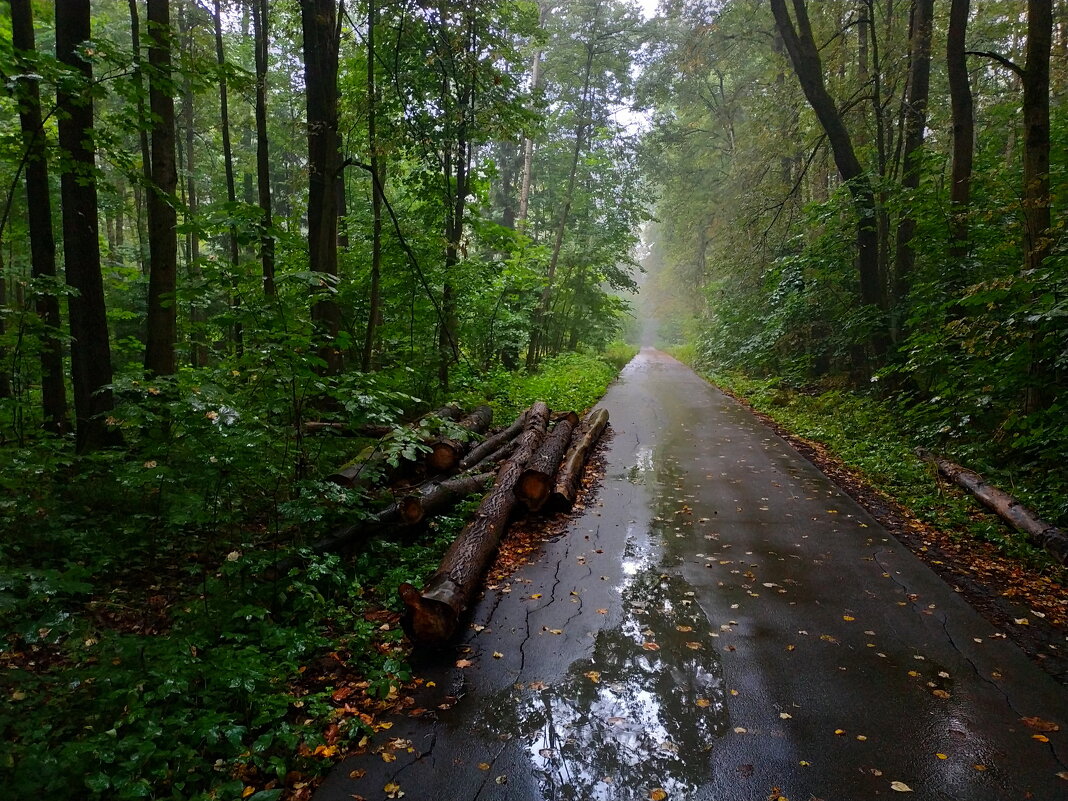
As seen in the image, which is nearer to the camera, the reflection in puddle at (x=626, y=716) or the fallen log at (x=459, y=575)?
the reflection in puddle at (x=626, y=716)

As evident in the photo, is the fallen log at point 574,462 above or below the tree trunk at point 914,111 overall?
below

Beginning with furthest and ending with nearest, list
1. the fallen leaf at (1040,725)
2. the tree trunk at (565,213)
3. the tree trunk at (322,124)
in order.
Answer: the tree trunk at (565,213), the tree trunk at (322,124), the fallen leaf at (1040,725)

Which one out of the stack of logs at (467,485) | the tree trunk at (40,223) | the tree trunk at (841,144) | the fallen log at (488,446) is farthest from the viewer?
the tree trunk at (841,144)

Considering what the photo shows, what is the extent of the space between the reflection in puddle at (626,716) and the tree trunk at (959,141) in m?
8.82

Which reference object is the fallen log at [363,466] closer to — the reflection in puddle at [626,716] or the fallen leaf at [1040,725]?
the reflection in puddle at [626,716]

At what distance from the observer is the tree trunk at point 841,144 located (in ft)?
36.7

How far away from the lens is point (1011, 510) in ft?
19.2

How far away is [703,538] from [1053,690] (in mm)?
2974

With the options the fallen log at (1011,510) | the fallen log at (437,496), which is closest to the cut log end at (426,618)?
the fallen log at (437,496)

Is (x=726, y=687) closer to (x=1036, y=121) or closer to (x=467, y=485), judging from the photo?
(x=467, y=485)

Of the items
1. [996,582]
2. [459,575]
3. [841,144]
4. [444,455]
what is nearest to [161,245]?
→ [444,455]

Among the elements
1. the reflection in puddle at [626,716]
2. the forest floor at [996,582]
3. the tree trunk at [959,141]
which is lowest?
the reflection in puddle at [626,716]

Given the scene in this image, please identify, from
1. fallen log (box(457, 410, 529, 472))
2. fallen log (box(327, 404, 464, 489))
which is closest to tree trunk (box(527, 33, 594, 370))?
fallen log (box(457, 410, 529, 472))

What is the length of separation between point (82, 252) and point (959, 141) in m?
12.9
